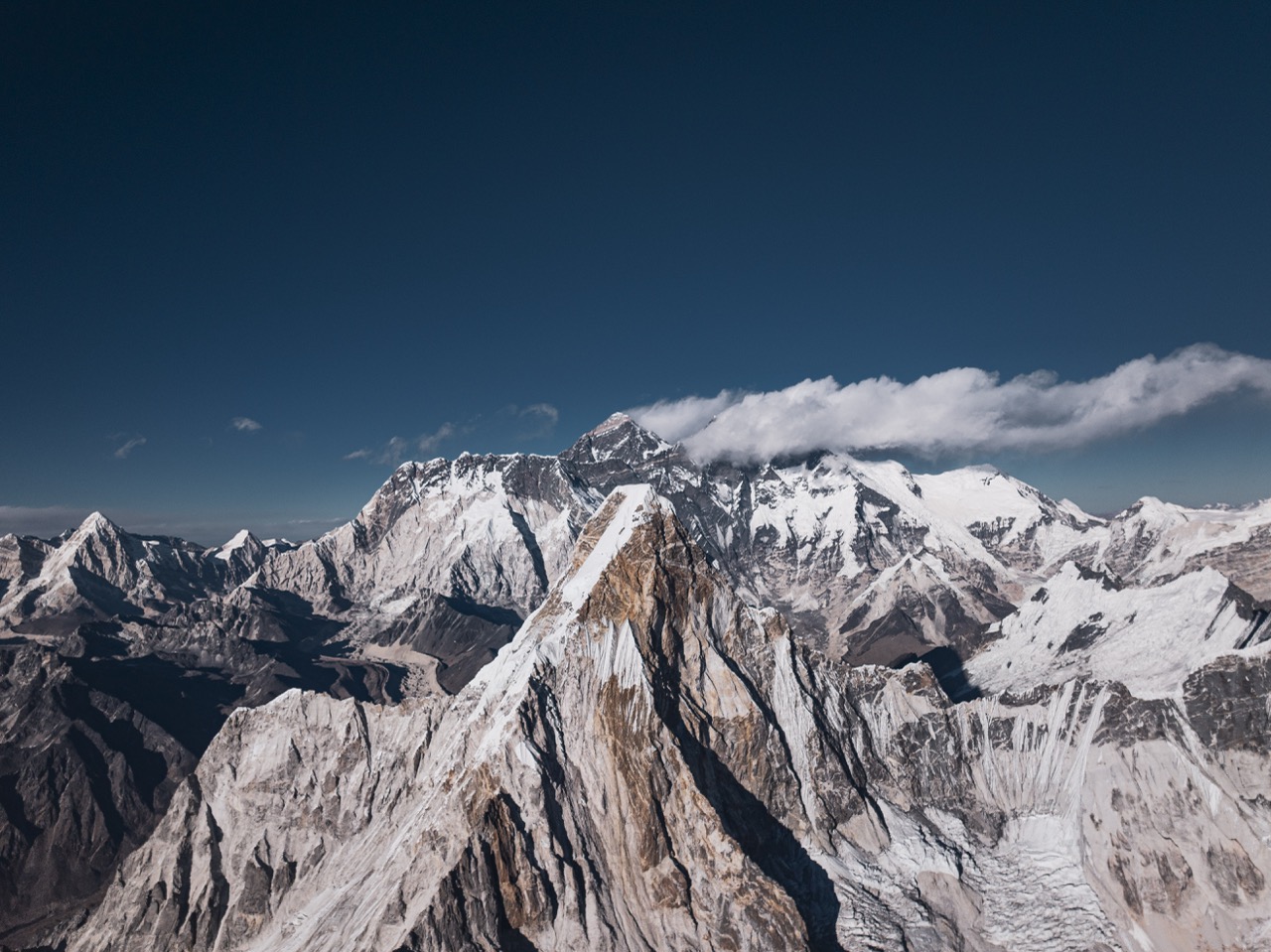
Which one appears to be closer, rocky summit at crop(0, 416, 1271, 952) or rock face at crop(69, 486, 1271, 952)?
rock face at crop(69, 486, 1271, 952)

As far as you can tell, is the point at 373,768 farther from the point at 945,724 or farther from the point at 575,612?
the point at 945,724

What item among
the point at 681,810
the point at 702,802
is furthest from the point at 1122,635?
the point at 681,810

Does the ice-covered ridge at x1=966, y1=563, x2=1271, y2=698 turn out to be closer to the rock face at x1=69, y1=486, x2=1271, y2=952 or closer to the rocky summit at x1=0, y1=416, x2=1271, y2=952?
the rocky summit at x1=0, y1=416, x2=1271, y2=952

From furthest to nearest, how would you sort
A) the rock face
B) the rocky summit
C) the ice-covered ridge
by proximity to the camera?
the ice-covered ridge → the rocky summit → the rock face

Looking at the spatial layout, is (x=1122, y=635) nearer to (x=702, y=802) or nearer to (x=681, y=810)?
(x=702, y=802)

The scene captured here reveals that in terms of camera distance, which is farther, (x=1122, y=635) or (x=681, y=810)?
(x=1122, y=635)

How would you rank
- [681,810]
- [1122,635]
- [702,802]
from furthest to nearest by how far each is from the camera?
[1122,635] → [681,810] → [702,802]

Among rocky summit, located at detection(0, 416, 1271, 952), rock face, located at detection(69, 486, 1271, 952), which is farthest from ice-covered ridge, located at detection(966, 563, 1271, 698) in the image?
rock face, located at detection(69, 486, 1271, 952)

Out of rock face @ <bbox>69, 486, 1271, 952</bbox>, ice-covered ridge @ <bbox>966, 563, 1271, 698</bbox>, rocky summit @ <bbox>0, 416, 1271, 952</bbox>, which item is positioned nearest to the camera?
rock face @ <bbox>69, 486, 1271, 952</bbox>
